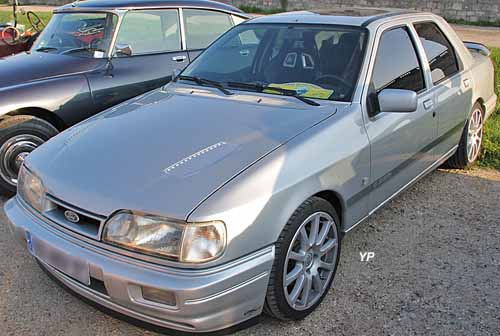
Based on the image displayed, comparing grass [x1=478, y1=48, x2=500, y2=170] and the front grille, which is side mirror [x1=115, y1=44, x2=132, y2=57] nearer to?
the front grille

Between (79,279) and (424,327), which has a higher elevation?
(79,279)

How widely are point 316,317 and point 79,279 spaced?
128cm

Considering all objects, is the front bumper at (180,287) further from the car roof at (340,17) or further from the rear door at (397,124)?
the car roof at (340,17)

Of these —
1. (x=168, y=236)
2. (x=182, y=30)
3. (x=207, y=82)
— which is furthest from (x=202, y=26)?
(x=168, y=236)

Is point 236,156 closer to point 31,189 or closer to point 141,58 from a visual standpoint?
point 31,189

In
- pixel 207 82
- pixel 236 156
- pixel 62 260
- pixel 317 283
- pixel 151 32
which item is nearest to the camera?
pixel 62 260

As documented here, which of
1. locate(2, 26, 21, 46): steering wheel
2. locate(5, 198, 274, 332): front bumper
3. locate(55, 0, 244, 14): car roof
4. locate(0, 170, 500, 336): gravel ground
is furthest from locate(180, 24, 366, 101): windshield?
locate(2, 26, 21, 46): steering wheel

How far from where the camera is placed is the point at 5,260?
11.2 feet

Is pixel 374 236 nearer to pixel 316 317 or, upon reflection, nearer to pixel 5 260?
pixel 316 317

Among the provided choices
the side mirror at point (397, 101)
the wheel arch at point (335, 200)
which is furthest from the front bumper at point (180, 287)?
the side mirror at point (397, 101)

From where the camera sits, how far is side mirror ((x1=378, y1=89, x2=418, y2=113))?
3.10 m

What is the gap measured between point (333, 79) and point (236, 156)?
1.09 metres

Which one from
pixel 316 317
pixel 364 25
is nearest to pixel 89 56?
pixel 364 25

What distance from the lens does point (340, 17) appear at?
3.74 metres
